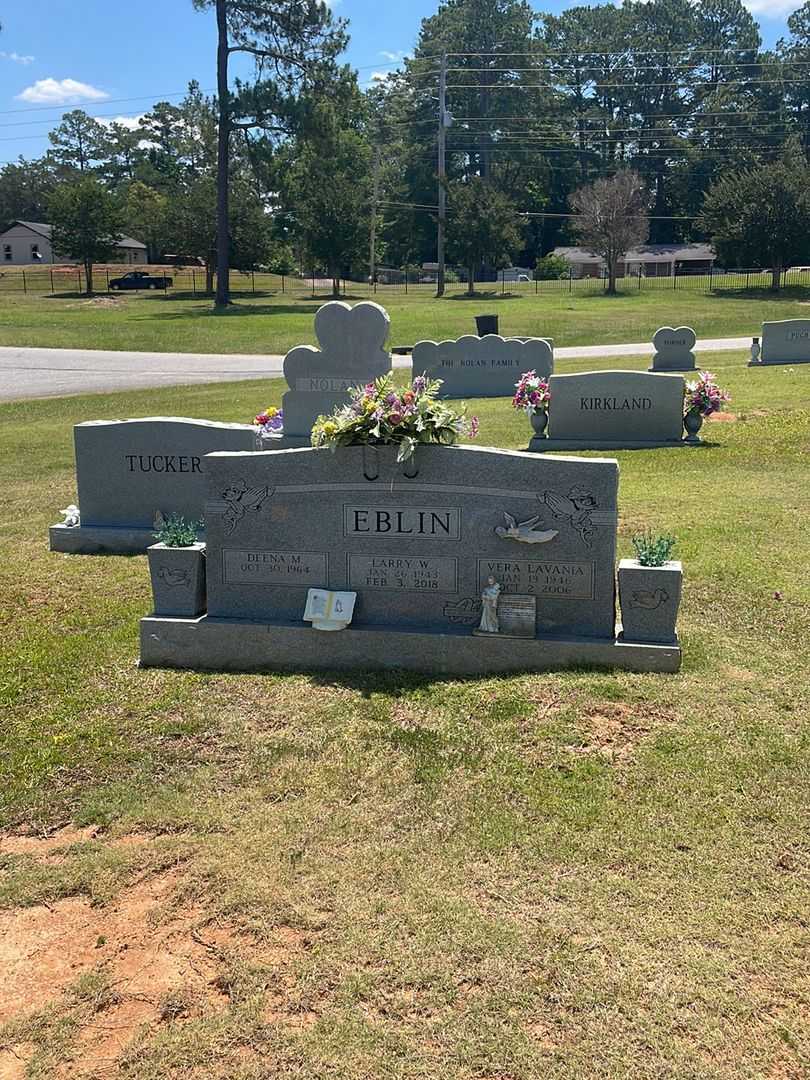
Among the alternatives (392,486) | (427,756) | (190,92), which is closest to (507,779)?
(427,756)

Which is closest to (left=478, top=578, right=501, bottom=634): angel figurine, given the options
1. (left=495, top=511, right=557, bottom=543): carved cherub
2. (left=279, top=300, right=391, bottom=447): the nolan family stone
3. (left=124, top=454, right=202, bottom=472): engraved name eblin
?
(left=495, top=511, right=557, bottom=543): carved cherub

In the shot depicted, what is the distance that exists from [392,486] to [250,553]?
3.23 feet

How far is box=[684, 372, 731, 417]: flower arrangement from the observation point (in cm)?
1245

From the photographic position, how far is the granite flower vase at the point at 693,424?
497 inches

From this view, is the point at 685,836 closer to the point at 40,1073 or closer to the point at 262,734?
the point at 262,734

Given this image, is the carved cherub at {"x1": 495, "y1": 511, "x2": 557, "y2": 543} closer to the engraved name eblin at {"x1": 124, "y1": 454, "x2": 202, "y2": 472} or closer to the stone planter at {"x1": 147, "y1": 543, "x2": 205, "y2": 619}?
the stone planter at {"x1": 147, "y1": 543, "x2": 205, "y2": 619}

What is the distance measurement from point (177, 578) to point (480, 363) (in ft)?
45.3

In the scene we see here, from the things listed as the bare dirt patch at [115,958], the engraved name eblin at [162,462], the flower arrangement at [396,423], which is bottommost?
the bare dirt patch at [115,958]

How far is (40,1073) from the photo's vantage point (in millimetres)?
2945

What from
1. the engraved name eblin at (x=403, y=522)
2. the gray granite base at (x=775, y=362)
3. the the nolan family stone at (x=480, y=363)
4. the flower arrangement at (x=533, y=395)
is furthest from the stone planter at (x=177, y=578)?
the gray granite base at (x=775, y=362)

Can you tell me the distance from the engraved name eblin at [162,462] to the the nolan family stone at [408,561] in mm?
2629

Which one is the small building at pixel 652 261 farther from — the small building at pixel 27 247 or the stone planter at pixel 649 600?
the stone planter at pixel 649 600

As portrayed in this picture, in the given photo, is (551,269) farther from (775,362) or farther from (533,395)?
(533,395)

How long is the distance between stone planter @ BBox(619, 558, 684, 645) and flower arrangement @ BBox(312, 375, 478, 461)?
1.26 m
